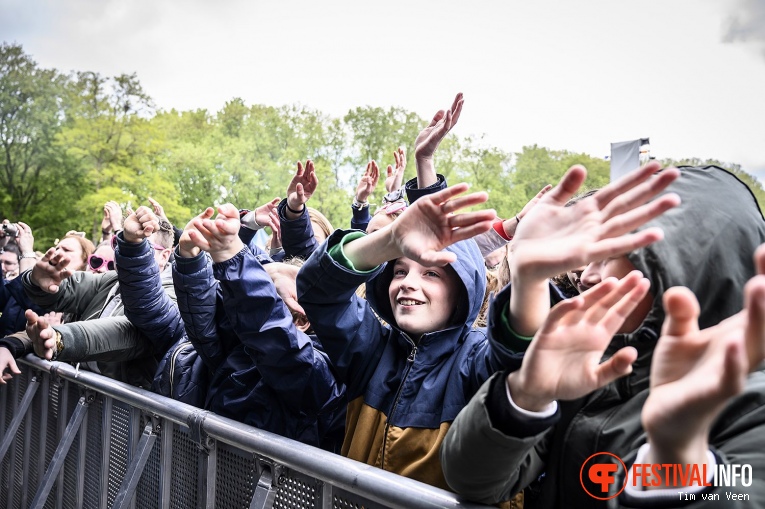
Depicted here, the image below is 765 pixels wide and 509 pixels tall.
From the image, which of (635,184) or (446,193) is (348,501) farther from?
(635,184)

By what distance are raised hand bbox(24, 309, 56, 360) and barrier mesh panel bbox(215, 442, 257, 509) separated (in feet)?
4.84

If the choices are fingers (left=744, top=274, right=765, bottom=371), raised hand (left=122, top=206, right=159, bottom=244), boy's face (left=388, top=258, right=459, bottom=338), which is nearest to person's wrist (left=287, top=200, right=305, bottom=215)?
raised hand (left=122, top=206, right=159, bottom=244)

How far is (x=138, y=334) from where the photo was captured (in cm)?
361

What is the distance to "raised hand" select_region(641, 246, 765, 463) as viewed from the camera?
1070 mm

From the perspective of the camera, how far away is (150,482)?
287 centimetres

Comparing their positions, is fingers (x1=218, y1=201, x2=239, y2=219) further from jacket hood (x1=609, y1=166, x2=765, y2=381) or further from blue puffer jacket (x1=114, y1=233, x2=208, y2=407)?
jacket hood (x1=609, y1=166, x2=765, y2=381)

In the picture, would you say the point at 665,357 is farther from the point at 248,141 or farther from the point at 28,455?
the point at 248,141

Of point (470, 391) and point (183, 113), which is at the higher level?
point (183, 113)

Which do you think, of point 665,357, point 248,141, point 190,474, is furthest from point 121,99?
point 665,357

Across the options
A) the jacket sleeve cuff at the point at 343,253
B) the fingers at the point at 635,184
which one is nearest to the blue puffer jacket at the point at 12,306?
the jacket sleeve cuff at the point at 343,253

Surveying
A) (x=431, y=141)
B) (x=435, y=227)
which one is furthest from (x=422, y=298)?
(x=431, y=141)

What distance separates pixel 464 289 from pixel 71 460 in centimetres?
255

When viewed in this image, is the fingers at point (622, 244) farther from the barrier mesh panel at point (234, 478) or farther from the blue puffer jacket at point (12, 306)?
the blue puffer jacket at point (12, 306)

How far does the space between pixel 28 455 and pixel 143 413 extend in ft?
5.66
